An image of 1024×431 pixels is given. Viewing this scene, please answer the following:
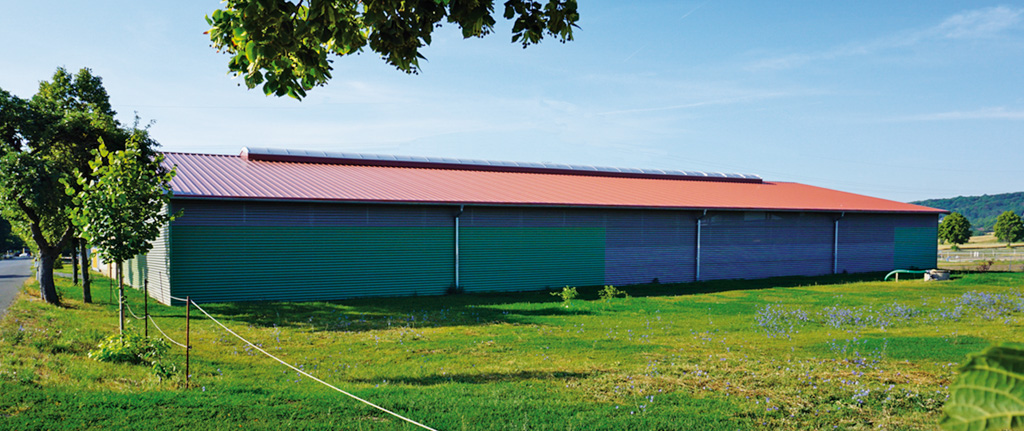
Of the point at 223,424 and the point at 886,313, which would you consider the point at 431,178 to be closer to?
the point at 886,313

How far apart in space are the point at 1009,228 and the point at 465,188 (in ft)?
379

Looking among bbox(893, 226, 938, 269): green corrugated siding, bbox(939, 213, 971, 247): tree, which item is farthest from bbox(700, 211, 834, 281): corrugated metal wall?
bbox(939, 213, 971, 247): tree

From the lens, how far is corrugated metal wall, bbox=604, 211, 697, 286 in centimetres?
2575

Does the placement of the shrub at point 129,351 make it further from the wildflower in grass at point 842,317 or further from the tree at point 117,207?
the wildflower in grass at point 842,317

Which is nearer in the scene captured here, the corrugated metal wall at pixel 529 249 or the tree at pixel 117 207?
the tree at pixel 117 207

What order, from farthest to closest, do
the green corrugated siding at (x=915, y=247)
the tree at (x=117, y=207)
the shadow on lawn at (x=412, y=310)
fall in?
the green corrugated siding at (x=915, y=247) → the shadow on lawn at (x=412, y=310) → the tree at (x=117, y=207)

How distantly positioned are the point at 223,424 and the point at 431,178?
69.1 feet

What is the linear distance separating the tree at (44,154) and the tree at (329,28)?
14.3m

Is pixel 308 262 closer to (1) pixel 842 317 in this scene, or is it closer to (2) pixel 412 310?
(2) pixel 412 310

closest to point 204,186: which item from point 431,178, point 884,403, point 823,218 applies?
point 431,178

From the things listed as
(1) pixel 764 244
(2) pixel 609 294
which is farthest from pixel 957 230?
(2) pixel 609 294

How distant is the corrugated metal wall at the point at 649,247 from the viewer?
2575 cm

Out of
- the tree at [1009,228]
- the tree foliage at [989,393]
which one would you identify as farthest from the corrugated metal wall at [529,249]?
the tree at [1009,228]

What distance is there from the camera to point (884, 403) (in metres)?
7.33
